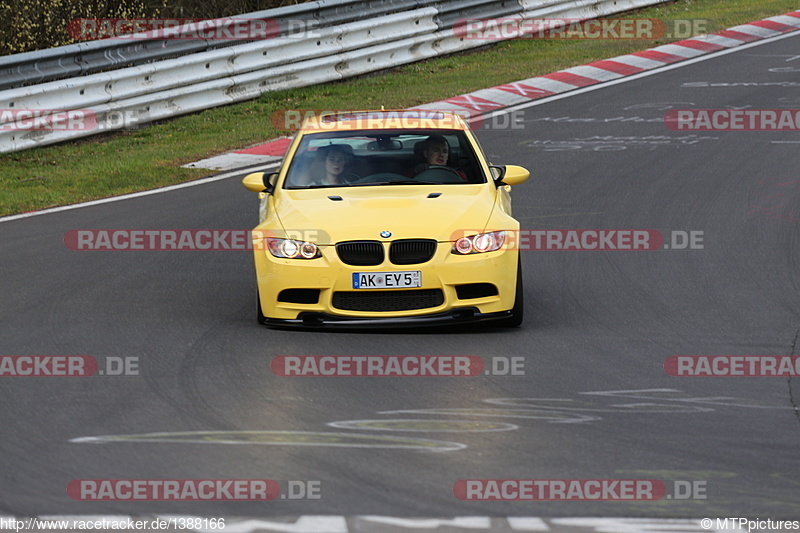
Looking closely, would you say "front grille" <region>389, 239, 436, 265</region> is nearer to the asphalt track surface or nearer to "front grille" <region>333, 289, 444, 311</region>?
"front grille" <region>333, 289, 444, 311</region>

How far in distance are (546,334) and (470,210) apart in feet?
3.48

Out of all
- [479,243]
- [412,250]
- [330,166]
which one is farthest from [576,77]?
[412,250]

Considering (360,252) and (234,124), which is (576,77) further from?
(360,252)

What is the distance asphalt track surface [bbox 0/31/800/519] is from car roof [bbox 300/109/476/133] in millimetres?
1450

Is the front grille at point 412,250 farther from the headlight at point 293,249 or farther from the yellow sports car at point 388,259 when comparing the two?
the headlight at point 293,249

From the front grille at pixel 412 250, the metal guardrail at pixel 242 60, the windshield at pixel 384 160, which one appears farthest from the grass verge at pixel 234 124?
the front grille at pixel 412 250

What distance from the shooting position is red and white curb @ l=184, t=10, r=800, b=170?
17.2 metres

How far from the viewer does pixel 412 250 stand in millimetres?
9227

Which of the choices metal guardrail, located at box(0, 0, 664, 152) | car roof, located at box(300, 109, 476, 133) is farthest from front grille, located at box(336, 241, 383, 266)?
metal guardrail, located at box(0, 0, 664, 152)

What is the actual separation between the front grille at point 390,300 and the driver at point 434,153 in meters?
1.49

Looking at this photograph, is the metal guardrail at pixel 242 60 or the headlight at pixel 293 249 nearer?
the headlight at pixel 293 249

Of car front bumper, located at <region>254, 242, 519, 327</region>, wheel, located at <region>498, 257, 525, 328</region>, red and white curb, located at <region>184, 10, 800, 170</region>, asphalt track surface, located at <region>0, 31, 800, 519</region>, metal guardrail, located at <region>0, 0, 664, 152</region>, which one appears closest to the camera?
asphalt track surface, located at <region>0, 31, 800, 519</region>

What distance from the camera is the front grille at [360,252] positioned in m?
9.21

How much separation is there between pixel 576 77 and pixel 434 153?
12.3m
